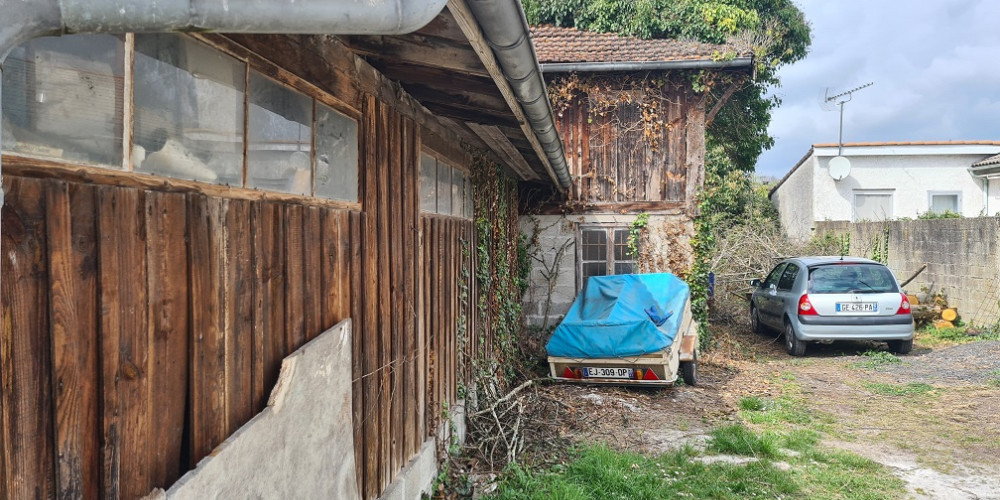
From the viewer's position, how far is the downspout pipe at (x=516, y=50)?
7.87ft

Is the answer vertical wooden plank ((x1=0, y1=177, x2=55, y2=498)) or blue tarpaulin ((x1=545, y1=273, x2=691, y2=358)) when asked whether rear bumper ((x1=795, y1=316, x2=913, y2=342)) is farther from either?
vertical wooden plank ((x1=0, y1=177, x2=55, y2=498))

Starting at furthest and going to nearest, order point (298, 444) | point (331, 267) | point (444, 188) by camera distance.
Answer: point (444, 188), point (331, 267), point (298, 444)

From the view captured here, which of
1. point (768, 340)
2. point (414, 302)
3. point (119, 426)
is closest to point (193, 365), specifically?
point (119, 426)

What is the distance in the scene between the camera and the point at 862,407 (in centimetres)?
784

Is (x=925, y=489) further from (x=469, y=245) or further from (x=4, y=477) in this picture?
(x=4, y=477)

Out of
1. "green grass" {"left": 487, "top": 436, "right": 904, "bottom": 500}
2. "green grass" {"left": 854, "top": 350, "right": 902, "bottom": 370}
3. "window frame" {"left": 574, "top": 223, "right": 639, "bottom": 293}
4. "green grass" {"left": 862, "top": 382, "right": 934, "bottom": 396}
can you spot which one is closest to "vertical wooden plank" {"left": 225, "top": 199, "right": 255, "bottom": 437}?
"green grass" {"left": 487, "top": 436, "right": 904, "bottom": 500}

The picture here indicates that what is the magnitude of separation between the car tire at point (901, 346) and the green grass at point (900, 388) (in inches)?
82.0

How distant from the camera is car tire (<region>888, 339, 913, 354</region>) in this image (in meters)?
10.7

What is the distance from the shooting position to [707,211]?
1165 centimetres

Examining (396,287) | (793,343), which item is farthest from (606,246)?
(396,287)

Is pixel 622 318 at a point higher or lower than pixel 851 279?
lower

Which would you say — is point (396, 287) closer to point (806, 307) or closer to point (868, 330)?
point (806, 307)

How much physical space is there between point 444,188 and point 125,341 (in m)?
4.02

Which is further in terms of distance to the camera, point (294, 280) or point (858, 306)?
point (858, 306)
